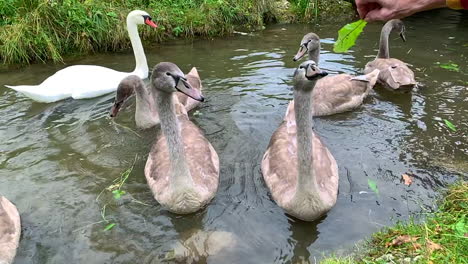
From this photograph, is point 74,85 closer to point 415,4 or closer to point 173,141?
point 173,141

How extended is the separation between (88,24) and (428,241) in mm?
8538

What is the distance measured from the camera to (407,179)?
198 inches

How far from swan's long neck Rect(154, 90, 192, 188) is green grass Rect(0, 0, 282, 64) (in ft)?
18.4

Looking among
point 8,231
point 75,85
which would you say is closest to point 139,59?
point 75,85

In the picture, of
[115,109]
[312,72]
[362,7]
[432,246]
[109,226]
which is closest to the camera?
[362,7]

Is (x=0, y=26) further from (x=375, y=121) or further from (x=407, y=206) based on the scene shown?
(x=407, y=206)

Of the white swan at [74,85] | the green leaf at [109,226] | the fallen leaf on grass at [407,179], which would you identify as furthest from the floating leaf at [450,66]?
the green leaf at [109,226]

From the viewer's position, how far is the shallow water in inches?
169

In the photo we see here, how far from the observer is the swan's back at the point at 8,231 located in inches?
160

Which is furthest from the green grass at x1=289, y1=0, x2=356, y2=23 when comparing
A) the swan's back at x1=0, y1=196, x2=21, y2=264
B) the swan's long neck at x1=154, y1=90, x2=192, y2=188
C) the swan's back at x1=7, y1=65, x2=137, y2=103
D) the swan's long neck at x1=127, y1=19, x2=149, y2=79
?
the swan's back at x1=0, y1=196, x2=21, y2=264

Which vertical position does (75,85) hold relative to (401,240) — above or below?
above

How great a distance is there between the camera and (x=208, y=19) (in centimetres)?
1125

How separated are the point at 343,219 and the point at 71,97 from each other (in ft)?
17.9

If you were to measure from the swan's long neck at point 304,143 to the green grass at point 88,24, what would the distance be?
22.5 feet
